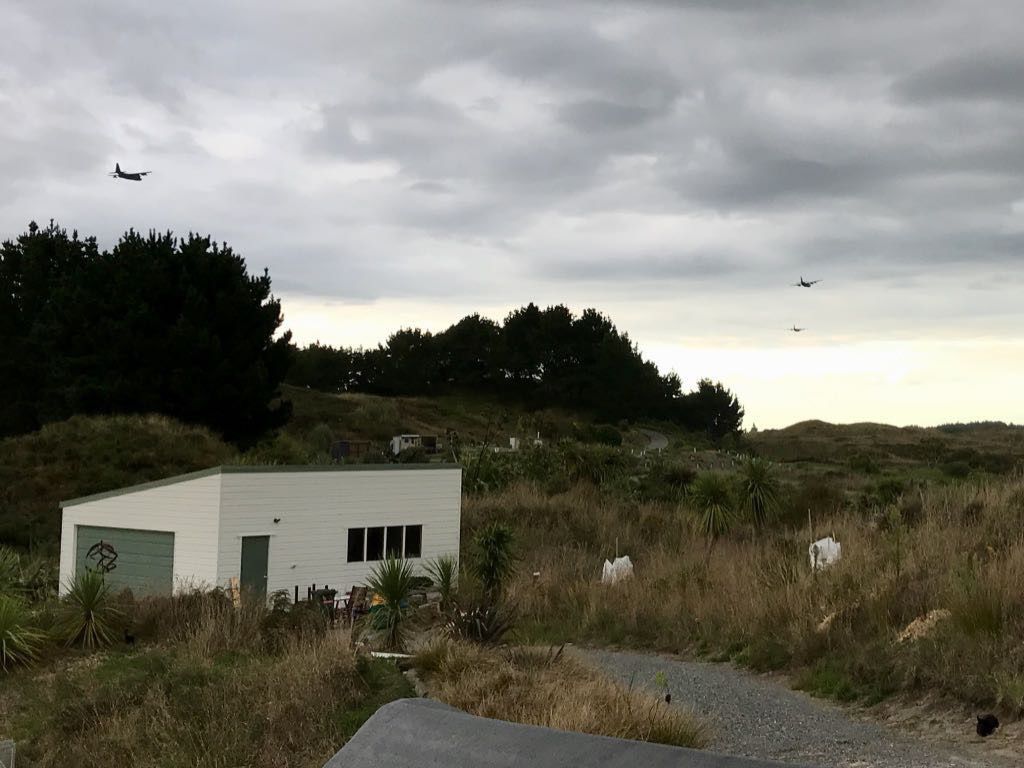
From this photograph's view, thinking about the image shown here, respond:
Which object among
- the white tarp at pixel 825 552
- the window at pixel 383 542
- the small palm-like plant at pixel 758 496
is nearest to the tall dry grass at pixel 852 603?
the white tarp at pixel 825 552

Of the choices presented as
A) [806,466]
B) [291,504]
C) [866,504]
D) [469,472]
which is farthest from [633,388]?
[291,504]

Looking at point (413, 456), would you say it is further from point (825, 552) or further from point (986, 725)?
point (986, 725)

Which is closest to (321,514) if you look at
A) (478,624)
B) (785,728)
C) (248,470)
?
(248,470)

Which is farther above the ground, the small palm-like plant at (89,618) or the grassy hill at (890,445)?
the grassy hill at (890,445)

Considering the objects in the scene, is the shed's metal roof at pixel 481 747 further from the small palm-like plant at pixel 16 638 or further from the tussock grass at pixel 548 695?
the small palm-like plant at pixel 16 638

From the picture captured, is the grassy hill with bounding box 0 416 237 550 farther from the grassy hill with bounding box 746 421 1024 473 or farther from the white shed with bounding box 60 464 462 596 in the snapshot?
the grassy hill with bounding box 746 421 1024 473

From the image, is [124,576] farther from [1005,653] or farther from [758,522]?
[1005,653]

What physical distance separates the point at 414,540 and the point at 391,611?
40.3ft

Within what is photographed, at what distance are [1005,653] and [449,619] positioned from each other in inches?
230

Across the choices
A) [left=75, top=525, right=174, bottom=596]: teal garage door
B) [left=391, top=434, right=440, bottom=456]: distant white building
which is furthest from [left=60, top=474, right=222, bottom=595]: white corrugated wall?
[left=391, top=434, right=440, bottom=456]: distant white building

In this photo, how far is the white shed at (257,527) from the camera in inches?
845

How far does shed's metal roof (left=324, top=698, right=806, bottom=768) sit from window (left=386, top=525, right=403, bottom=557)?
60.0ft

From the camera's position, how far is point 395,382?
7338 cm

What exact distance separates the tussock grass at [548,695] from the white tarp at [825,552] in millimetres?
4650
